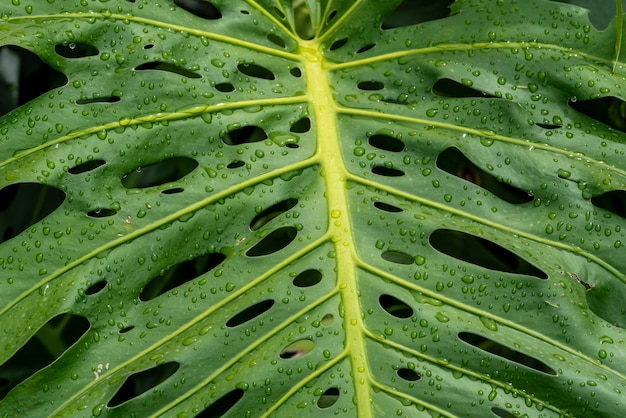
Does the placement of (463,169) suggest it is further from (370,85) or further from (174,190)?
(174,190)

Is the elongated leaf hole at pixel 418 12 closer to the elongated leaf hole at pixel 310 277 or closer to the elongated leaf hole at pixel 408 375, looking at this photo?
the elongated leaf hole at pixel 310 277

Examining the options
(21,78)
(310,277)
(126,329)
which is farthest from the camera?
(21,78)

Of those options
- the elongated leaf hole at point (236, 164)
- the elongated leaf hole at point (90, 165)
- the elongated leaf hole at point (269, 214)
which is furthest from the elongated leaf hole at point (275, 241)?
the elongated leaf hole at point (90, 165)

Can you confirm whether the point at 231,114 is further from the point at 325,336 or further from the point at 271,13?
the point at 325,336

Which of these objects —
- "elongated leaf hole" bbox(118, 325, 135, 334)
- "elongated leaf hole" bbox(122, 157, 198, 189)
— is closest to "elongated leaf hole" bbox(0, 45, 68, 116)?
"elongated leaf hole" bbox(122, 157, 198, 189)

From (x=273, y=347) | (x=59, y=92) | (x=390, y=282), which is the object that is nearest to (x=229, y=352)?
(x=273, y=347)

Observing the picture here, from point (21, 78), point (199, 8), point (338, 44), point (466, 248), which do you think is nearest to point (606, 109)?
point (466, 248)

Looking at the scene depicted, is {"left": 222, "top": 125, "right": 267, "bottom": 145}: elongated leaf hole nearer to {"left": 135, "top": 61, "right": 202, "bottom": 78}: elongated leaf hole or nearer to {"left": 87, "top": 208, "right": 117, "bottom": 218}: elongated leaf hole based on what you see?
{"left": 135, "top": 61, "right": 202, "bottom": 78}: elongated leaf hole
